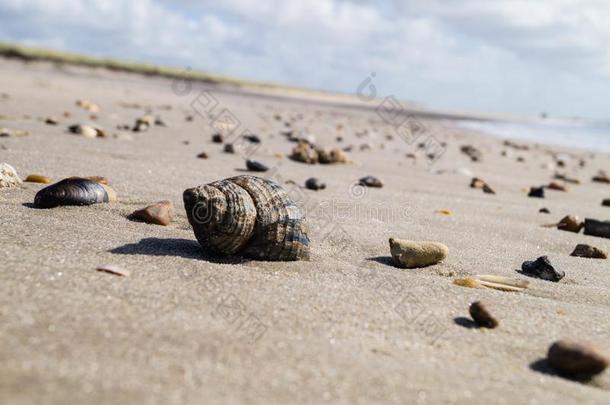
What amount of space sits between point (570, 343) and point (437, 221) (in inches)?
91.5

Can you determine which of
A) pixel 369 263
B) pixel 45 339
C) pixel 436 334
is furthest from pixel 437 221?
pixel 45 339

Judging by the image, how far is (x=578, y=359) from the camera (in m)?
1.74

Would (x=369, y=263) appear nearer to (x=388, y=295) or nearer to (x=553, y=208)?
(x=388, y=295)

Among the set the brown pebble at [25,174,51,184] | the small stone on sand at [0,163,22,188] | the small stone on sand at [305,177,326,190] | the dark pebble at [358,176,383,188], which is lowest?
the brown pebble at [25,174,51,184]

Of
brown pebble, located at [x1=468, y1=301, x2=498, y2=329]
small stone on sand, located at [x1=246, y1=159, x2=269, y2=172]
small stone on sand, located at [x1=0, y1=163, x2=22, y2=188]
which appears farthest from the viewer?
small stone on sand, located at [x1=246, y1=159, x2=269, y2=172]

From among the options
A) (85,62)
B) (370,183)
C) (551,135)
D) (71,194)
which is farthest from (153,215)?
(85,62)

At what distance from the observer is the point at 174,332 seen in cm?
171

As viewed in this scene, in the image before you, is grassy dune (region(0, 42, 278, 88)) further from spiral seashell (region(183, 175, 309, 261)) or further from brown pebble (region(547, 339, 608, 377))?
brown pebble (region(547, 339, 608, 377))

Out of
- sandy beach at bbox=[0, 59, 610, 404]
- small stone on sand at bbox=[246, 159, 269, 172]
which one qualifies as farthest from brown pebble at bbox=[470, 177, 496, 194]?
small stone on sand at bbox=[246, 159, 269, 172]

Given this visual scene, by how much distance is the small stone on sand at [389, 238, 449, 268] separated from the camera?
9.31 ft

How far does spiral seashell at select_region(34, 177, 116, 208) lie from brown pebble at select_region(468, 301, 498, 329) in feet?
7.26

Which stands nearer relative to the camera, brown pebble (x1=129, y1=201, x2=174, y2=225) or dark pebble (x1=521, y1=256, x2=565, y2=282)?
→ dark pebble (x1=521, y1=256, x2=565, y2=282)

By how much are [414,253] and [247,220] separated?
0.92 metres

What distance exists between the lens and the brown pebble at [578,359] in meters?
1.72
